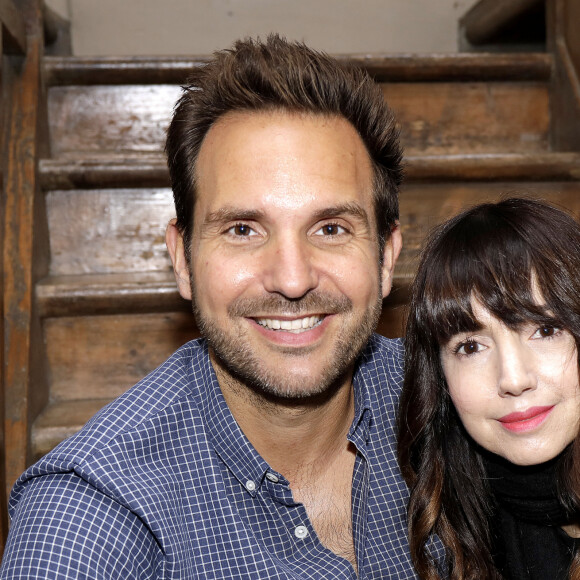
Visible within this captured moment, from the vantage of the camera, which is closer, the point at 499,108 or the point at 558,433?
the point at 558,433

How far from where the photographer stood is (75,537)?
1.02 metres

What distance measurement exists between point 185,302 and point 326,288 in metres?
0.59

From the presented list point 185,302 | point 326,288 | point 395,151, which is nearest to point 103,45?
point 185,302

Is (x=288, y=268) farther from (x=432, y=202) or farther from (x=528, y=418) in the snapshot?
(x=432, y=202)

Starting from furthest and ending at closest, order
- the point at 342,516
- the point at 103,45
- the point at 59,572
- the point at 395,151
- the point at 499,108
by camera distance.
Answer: the point at 103,45
the point at 499,108
the point at 395,151
the point at 342,516
the point at 59,572

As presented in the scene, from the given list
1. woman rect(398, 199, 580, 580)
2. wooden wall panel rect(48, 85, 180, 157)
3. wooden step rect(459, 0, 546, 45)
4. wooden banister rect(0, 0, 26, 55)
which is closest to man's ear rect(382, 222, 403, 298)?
woman rect(398, 199, 580, 580)

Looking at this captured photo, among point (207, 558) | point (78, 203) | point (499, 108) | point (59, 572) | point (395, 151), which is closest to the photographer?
point (59, 572)

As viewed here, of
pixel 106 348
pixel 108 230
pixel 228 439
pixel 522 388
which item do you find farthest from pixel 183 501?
pixel 108 230

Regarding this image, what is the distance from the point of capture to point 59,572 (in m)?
0.99

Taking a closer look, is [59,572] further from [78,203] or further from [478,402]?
[78,203]

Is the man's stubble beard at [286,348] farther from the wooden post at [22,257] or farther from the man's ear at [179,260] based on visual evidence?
the wooden post at [22,257]

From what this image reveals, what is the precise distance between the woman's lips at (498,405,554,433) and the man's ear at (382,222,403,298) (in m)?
0.39

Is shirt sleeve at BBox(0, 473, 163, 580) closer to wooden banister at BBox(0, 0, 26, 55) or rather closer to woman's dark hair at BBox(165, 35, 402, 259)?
woman's dark hair at BBox(165, 35, 402, 259)

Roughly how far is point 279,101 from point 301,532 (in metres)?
0.75
